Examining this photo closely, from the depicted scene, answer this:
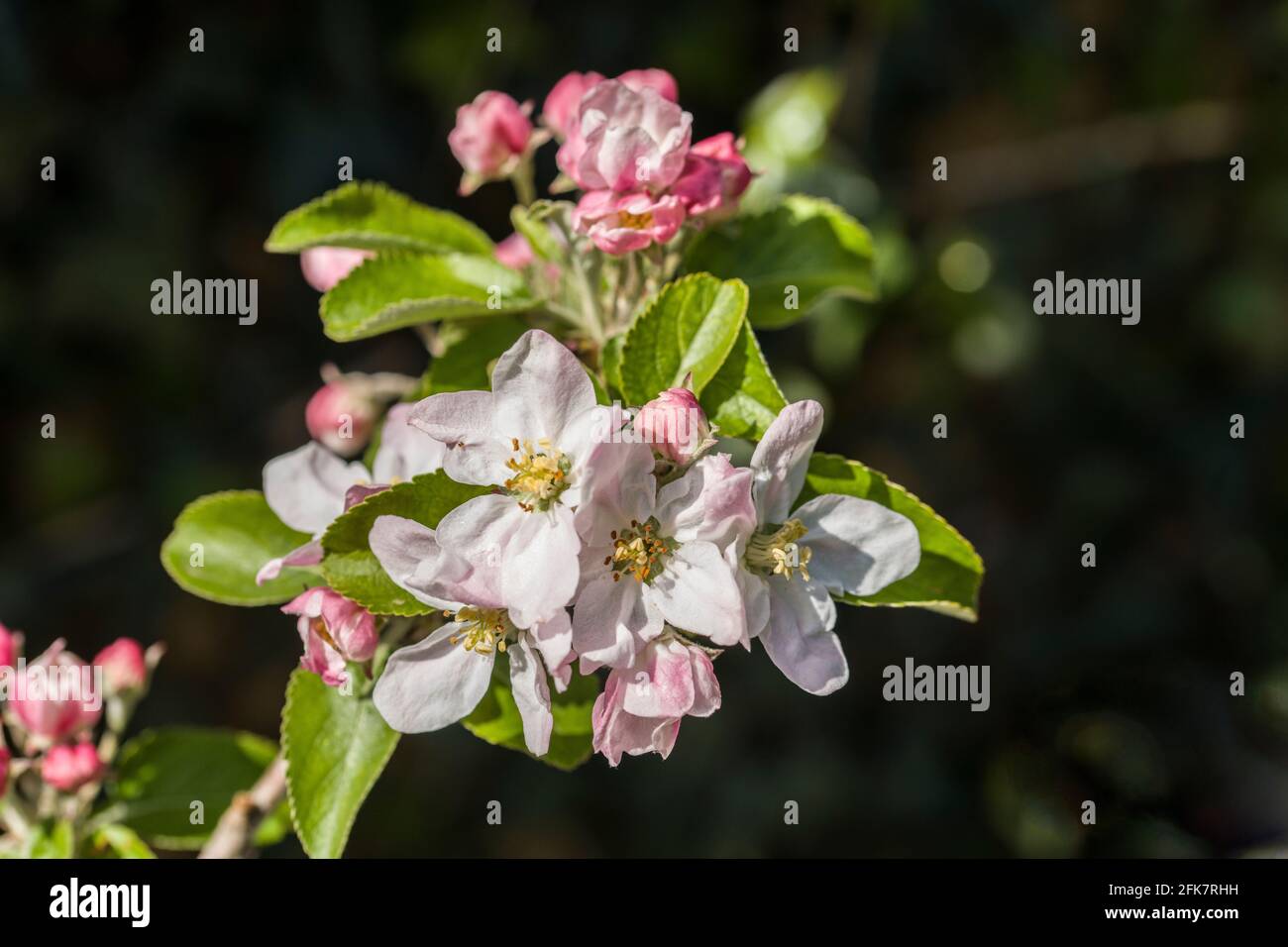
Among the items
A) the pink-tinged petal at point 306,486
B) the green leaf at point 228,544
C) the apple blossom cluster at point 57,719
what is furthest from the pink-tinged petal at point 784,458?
the apple blossom cluster at point 57,719

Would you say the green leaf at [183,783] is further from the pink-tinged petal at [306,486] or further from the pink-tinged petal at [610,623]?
the pink-tinged petal at [610,623]

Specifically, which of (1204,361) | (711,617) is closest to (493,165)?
(711,617)

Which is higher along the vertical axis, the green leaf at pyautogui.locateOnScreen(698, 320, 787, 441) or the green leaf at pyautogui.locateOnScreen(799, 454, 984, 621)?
the green leaf at pyautogui.locateOnScreen(698, 320, 787, 441)

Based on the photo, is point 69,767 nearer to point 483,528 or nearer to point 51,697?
point 51,697

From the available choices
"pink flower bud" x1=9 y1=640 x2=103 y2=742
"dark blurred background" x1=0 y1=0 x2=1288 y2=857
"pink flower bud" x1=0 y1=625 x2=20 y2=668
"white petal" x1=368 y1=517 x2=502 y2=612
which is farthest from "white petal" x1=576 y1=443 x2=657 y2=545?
"dark blurred background" x1=0 y1=0 x2=1288 y2=857

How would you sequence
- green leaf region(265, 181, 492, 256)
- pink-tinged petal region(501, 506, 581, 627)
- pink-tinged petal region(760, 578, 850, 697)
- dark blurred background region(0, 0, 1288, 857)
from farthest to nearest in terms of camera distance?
1. dark blurred background region(0, 0, 1288, 857)
2. green leaf region(265, 181, 492, 256)
3. pink-tinged petal region(760, 578, 850, 697)
4. pink-tinged petal region(501, 506, 581, 627)

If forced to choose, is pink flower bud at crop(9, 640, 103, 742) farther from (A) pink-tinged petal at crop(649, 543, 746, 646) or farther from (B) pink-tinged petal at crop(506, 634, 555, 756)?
(A) pink-tinged petal at crop(649, 543, 746, 646)

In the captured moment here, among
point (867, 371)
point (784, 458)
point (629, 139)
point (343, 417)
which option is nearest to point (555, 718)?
point (784, 458)
